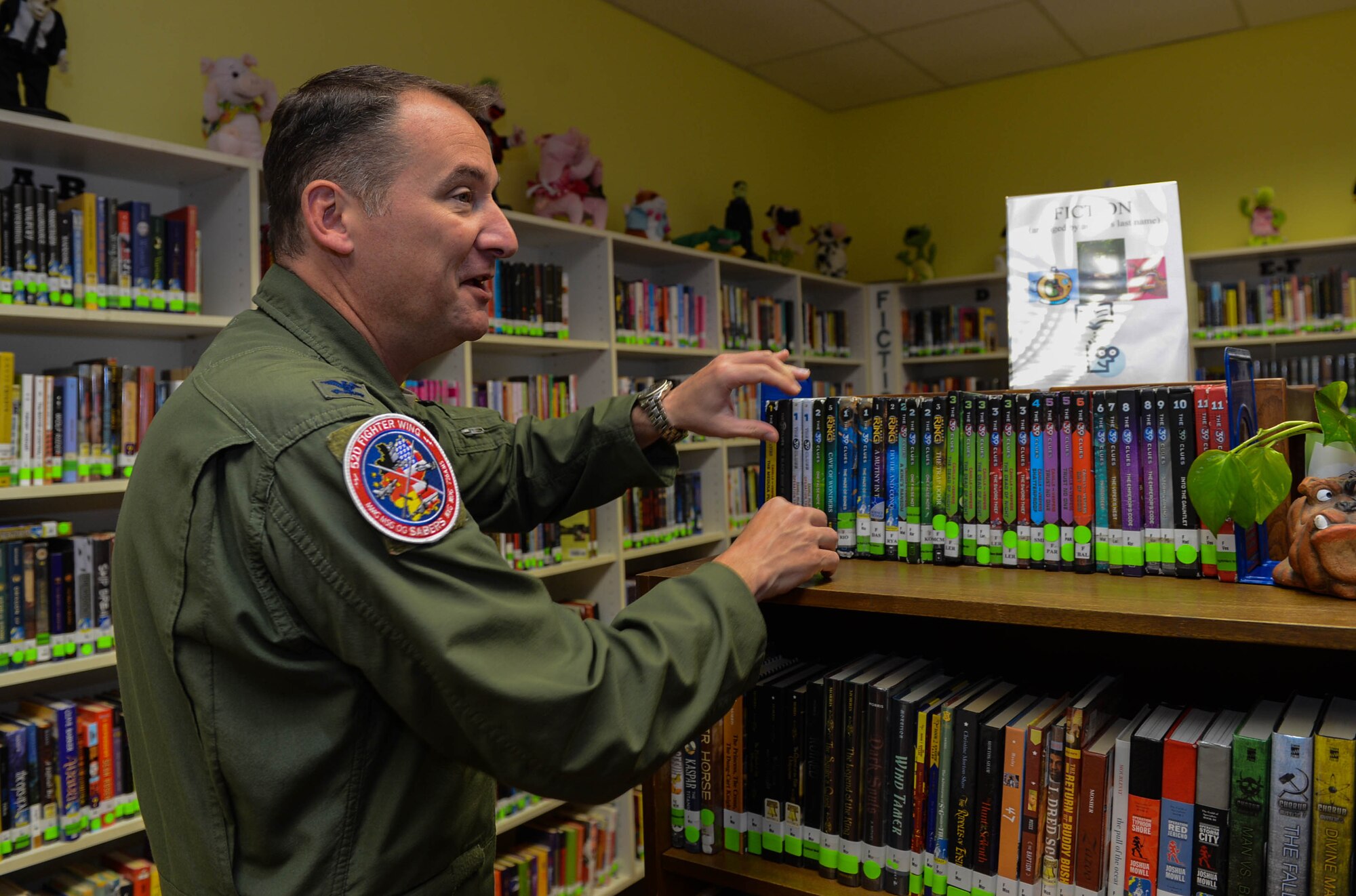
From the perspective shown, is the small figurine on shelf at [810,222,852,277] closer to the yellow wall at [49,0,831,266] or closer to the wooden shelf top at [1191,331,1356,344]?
the yellow wall at [49,0,831,266]

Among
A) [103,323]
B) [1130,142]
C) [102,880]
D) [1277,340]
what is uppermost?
[1130,142]

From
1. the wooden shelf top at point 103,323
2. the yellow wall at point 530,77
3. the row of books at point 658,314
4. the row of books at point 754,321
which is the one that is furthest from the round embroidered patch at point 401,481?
the row of books at point 754,321

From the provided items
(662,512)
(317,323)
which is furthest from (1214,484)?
(662,512)

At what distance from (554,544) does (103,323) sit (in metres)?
1.41

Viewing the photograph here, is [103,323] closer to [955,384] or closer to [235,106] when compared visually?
[235,106]

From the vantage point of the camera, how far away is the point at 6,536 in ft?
6.25

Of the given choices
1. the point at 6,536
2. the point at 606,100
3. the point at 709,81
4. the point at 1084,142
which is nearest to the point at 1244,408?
the point at 6,536

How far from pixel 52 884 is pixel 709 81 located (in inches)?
157

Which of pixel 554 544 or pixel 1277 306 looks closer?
pixel 554 544

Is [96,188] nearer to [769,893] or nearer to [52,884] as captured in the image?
[52,884]

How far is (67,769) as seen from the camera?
1946 mm

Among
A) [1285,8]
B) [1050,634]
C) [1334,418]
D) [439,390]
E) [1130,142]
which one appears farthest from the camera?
[1130,142]

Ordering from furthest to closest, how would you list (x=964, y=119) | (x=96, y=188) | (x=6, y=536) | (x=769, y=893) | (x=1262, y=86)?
1. (x=964, y=119)
2. (x=1262, y=86)
3. (x=96, y=188)
4. (x=6, y=536)
5. (x=769, y=893)

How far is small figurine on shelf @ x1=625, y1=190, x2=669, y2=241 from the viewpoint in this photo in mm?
3637
